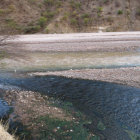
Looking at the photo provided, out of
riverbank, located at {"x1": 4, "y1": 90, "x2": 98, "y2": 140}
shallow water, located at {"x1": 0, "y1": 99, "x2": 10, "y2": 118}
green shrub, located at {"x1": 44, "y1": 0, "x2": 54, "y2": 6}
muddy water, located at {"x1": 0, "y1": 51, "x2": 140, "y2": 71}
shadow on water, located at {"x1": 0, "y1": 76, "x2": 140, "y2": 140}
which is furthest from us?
green shrub, located at {"x1": 44, "y1": 0, "x2": 54, "y2": 6}

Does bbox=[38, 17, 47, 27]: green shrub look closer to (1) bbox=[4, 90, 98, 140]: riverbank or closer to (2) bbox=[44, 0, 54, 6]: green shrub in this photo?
(2) bbox=[44, 0, 54, 6]: green shrub

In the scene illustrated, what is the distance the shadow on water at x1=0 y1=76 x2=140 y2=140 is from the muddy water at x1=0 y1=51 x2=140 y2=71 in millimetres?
3050

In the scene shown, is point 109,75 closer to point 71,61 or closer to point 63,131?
point 71,61

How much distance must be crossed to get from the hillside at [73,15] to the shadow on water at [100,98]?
20.7 metres

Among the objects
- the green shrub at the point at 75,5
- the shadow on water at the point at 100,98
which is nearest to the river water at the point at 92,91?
the shadow on water at the point at 100,98

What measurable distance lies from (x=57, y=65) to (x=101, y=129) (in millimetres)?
10328

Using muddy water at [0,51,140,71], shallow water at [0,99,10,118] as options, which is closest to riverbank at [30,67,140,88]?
muddy water at [0,51,140,71]

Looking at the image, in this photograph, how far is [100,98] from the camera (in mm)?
10867

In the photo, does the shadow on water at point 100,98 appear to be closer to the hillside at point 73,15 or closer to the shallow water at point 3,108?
the shallow water at point 3,108

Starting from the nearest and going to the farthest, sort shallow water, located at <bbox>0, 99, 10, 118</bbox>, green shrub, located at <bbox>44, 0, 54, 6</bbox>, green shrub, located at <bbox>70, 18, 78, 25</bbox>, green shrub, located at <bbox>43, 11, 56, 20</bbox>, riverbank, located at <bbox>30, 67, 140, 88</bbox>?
shallow water, located at <bbox>0, 99, 10, 118</bbox> → riverbank, located at <bbox>30, 67, 140, 88</bbox> → green shrub, located at <bbox>70, 18, 78, 25</bbox> → green shrub, located at <bbox>43, 11, 56, 20</bbox> → green shrub, located at <bbox>44, 0, 54, 6</bbox>

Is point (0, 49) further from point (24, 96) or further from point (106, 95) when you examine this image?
point (106, 95)

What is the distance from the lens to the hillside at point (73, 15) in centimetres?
3472

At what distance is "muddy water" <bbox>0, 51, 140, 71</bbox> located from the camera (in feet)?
57.0

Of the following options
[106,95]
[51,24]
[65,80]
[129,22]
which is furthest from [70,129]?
[129,22]
